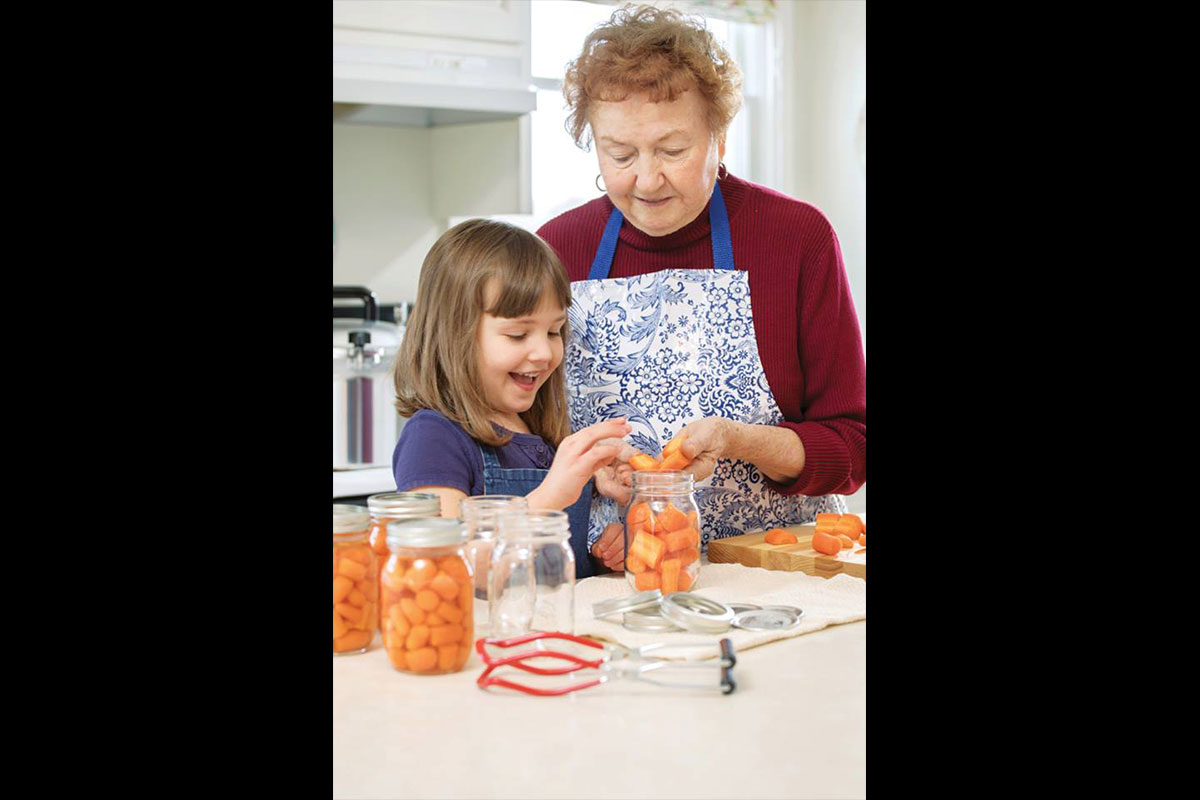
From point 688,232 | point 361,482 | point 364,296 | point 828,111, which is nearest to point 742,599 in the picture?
point 688,232

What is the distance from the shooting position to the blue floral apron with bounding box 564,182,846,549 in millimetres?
1617

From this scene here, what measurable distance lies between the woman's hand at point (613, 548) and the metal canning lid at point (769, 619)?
0.27 metres

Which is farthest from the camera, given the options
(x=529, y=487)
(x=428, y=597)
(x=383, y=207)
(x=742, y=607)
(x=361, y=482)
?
(x=383, y=207)

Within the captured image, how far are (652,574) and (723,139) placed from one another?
0.73m

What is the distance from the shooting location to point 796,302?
65.3 inches

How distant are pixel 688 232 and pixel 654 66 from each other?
0.28 metres

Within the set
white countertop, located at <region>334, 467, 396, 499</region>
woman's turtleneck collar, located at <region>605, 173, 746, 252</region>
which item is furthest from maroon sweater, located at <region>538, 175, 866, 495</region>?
white countertop, located at <region>334, 467, 396, 499</region>

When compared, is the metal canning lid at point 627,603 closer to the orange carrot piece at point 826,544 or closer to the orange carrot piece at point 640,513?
the orange carrot piece at point 640,513

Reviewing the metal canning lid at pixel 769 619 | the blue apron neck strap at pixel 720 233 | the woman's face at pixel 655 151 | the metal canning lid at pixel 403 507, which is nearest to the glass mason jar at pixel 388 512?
the metal canning lid at pixel 403 507

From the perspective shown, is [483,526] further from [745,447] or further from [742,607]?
[745,447]

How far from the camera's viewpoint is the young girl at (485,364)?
4.33 ft

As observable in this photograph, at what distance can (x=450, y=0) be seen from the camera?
278 cm

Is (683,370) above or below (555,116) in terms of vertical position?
below

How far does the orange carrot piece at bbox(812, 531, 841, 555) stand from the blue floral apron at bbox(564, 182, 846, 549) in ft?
0.90
